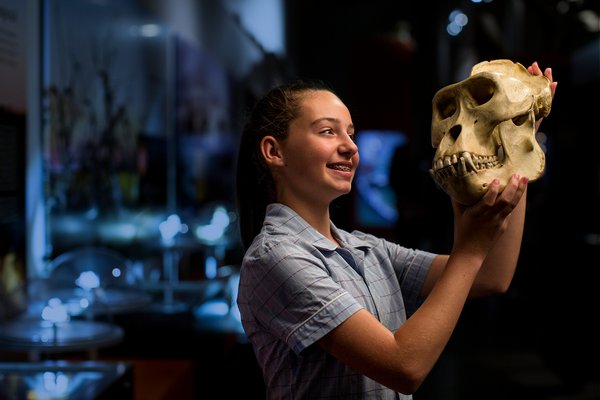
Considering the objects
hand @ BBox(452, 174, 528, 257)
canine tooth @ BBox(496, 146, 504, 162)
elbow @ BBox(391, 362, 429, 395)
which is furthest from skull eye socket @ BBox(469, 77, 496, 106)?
elbow @ BBox(391, 362, 429, 395)

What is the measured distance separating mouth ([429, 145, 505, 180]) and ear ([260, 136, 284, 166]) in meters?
0.34

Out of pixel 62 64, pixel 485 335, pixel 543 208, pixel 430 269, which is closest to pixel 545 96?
pixel 430 269

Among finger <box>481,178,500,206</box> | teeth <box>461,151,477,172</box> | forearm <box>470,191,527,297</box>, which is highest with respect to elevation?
teeth <box>461,151,477,172</box>

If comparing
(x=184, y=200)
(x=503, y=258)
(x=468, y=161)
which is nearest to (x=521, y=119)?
(x=468, y=161)

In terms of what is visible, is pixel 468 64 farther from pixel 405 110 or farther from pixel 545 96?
pixel 405 110

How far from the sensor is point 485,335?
6602mm

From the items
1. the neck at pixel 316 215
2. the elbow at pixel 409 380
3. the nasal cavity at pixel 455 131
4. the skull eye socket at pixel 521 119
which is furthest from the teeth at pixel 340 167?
the elbow at pixel 409 380

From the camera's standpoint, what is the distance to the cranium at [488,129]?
5.51 feet

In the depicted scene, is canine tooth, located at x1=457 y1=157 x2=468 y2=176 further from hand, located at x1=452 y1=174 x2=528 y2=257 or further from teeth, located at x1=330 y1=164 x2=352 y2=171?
teeth, located at x1=330 y1=164 x2=352 y2=171

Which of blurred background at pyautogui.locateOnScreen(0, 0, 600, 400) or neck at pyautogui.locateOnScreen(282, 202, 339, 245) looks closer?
neck at pyautogui.locateOnScreen(282, 202, 339, 245)

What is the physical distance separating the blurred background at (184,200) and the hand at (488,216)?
0.49 m

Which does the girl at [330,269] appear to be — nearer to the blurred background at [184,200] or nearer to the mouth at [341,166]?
the mouth at [341,166]

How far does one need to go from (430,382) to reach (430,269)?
3.67 m

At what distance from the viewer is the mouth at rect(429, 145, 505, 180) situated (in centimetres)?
167
